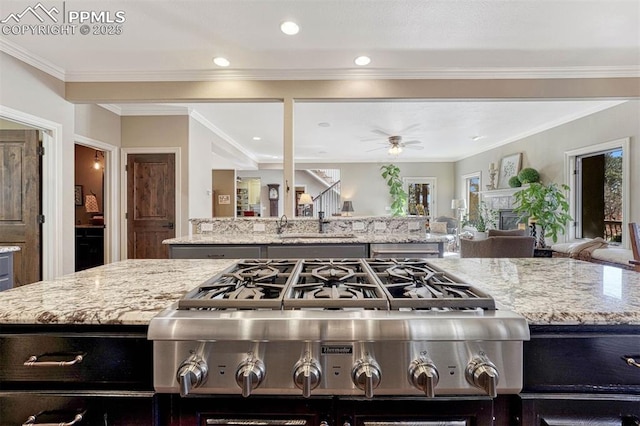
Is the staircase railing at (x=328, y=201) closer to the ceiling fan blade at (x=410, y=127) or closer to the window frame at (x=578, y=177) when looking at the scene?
the ceiling fan blade at (x=410, y=127)

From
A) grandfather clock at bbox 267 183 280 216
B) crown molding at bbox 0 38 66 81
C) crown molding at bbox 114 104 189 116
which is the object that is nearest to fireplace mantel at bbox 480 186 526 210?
crown molding at bbox 114 104 189 116

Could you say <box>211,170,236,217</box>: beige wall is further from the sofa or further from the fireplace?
the sofa

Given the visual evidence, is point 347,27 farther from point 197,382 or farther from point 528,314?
point 197,382

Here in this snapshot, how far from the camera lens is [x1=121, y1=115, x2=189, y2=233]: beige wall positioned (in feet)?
14.7

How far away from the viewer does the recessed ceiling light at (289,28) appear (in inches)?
93.7

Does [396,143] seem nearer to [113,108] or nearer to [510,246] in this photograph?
[510,246]

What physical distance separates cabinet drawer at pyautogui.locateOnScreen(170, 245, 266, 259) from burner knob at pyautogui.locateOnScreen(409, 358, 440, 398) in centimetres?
197

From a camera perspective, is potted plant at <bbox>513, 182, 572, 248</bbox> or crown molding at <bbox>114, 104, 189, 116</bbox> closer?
crown molding at <bbox>114, 104, 189, 116</bbox>

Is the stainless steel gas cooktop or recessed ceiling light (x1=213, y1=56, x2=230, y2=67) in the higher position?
recessed ceiling light (x1=213, y1=56, x2=230, y2=67)

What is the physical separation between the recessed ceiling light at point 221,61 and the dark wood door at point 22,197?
6.63 feet

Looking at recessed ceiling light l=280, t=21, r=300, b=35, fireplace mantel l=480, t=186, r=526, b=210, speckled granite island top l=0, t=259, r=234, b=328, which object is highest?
recessed ceiling light l=280, t=21, r=300, b=35

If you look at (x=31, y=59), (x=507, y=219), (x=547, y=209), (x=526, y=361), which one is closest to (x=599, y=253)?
(x=547, y=209)

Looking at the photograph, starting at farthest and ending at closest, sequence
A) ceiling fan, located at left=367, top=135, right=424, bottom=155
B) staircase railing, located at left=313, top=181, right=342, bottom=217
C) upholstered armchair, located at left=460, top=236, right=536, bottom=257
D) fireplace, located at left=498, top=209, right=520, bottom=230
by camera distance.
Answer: staircase railing, located at left=313, top=181, right=342, bottom=217 < fireplace, located at left=498, top=209, right=520, bottom=230 < ceiling fan, located at left=367, top=135, right=424, bottom=155 < upholstered armchair, located at left=460, top=236, right=536, bottom=257

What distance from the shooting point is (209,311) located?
77 centimetres
